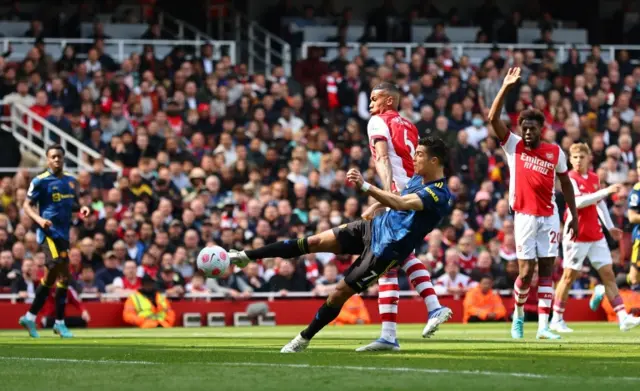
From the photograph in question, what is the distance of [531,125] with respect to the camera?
1427 centimetres

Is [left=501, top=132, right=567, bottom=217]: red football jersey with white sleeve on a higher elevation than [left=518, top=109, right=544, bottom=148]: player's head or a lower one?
lower

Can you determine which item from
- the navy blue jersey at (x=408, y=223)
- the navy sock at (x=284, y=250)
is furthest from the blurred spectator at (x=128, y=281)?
the navy blue jersey at (x=408, y=223)

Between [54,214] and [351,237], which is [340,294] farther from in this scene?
[54,214]

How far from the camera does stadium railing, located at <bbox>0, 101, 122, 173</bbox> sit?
24234 mm

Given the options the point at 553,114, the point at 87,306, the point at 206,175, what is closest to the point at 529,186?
the point at 87,306

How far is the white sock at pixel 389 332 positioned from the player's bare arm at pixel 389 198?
1.30 metres

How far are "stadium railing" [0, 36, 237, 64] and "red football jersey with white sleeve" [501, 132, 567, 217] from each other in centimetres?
1398

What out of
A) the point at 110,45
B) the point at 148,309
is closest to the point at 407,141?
the point at 148,309

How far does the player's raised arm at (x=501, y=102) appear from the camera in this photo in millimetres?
13383

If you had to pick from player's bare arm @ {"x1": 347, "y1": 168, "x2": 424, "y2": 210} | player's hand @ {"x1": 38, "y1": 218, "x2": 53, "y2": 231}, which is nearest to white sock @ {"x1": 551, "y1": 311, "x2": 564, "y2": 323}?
player's bare arm @ {"x1": 347, "y1": 168, "x2": 424, "y2": 210}

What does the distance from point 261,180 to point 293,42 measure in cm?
692

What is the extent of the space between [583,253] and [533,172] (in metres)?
3.06

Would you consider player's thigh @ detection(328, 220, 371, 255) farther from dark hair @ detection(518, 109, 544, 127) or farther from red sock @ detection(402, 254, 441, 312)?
dark hair @ detection(518, 109, 544, 127)

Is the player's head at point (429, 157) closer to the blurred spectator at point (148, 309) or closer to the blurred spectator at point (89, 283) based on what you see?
the blurred spectator at point (148, 309)
